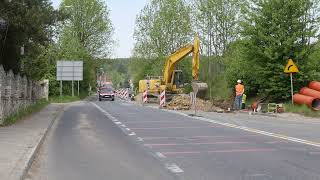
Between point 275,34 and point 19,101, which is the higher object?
point 275,34

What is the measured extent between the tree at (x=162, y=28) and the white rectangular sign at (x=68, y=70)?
471 inches

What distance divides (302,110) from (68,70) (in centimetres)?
4455

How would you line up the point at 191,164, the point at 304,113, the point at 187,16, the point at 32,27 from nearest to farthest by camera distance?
the point at 191,164
the point at 32,27
the point at 304,113
the point at 187,16

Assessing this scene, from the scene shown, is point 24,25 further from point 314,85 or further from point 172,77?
point 172,77

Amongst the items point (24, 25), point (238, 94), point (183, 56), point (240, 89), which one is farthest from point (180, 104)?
point (24, 25)

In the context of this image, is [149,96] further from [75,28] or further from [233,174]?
[233,174]

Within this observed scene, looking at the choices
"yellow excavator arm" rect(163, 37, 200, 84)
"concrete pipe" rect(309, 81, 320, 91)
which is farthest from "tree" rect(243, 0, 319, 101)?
"yellow excavator arm" rect(163, 37, 200, 84)

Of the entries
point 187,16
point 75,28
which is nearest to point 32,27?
point 187,16

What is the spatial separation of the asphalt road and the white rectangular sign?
49.9m

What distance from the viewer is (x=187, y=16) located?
70500 millimetres

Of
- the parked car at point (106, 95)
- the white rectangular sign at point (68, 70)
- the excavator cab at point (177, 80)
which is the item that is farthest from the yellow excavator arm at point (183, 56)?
the parked car at point (106, 95)

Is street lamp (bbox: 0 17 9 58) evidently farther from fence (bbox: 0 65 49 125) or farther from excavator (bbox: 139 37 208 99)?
excavator (bbox: 139 37 208 99)

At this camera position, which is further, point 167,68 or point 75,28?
point 75,28

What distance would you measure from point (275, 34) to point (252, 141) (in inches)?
696
